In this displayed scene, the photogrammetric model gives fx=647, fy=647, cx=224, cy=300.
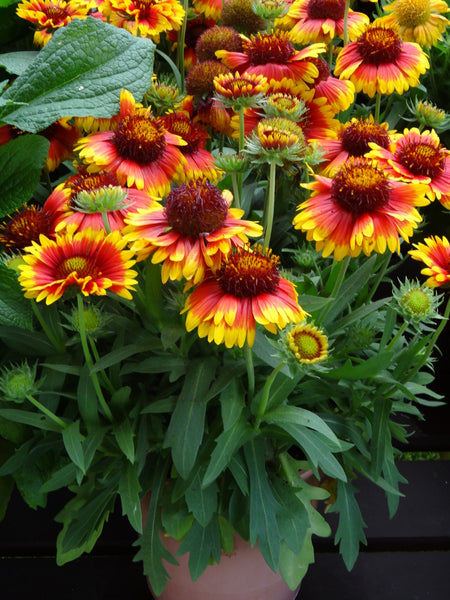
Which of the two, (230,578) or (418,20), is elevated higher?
(418,20)

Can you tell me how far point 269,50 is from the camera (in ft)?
1.94

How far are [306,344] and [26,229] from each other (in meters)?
0.24

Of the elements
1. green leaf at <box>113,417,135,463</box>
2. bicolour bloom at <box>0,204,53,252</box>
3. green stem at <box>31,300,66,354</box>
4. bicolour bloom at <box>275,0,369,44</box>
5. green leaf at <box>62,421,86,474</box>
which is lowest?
green leaf at <box>113,417,135,463</box>

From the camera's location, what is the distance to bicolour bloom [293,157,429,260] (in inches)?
17.1

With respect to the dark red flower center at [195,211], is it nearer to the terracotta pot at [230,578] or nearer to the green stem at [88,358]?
the green stem at [88,358]

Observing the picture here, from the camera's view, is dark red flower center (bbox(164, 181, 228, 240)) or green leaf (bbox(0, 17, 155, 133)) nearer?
dark red flower center (bbox(164, 181, 228, 240))

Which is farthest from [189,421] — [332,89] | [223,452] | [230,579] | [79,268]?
[332,89]

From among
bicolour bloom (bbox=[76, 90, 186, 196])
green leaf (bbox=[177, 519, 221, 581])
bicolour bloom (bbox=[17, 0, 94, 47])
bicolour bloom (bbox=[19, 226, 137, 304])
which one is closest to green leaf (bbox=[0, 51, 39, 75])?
bicolour bloom (bbox=[17, 0, 94, 47])

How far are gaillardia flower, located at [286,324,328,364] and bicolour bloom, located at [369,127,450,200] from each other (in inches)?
6.0

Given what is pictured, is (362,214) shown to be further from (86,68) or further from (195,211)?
(86,68)

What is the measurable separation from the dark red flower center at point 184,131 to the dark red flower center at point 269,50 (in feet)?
0.30

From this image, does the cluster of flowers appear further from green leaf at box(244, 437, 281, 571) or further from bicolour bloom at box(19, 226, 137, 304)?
green leaf at box(244, 437, 281, 571)

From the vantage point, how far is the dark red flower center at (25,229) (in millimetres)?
500

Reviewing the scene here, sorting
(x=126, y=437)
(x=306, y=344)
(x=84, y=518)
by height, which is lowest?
(x=84, y=518)
